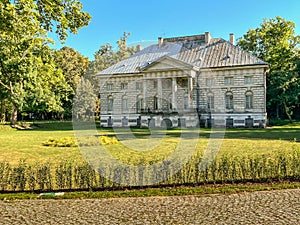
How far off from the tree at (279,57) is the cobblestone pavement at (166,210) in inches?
1484

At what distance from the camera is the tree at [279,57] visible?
4259 centimetres

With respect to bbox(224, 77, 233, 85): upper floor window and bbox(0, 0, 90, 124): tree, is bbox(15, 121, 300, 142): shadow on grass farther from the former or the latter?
bbox(0, 0, 90, 124): tree

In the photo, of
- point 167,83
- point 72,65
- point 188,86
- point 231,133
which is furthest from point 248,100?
point 72,65

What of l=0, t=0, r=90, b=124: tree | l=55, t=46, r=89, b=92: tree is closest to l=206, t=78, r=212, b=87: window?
l=55, t=46, r=89, b=92: tree

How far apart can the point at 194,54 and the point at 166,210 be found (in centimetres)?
3338

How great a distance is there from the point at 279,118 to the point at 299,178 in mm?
41068

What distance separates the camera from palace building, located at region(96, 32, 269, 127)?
34.8 metres

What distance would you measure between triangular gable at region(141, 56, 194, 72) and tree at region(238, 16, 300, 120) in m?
14.4

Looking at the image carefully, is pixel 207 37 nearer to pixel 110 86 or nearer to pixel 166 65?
pixel 166 65

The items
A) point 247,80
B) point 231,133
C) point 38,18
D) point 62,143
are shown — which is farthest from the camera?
point 247,80

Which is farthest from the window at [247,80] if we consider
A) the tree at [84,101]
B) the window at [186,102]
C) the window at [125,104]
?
the tree at [84,101]

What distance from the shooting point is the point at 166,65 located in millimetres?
36562

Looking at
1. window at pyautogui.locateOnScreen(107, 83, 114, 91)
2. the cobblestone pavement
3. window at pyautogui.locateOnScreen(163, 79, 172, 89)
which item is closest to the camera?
the cobblestone pavement

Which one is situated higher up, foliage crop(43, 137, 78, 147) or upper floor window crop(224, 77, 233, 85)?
upper floor window crop(224, 77, 233, 85)
